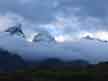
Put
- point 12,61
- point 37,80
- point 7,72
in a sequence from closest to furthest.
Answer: point 37,80 < point 7,72 < point 12,61

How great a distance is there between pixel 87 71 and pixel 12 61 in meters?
23.1

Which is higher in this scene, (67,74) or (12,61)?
(12,61)

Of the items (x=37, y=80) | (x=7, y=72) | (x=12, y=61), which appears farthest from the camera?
(x=12, y=61)

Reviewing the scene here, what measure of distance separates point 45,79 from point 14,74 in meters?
7.53

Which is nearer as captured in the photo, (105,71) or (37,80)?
(37,80)

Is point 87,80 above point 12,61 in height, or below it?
below

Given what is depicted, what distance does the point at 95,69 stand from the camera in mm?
78688

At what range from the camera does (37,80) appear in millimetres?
72250

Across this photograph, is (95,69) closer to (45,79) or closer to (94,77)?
(94,77)

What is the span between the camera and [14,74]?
247 feet

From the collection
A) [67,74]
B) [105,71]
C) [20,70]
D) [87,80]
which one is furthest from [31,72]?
[105,71]

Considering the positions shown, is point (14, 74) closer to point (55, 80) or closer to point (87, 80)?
point (55, 80)

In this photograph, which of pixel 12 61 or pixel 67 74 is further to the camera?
pixel 12 61

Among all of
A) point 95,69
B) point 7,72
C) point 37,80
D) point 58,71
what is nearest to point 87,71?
point 95,69
